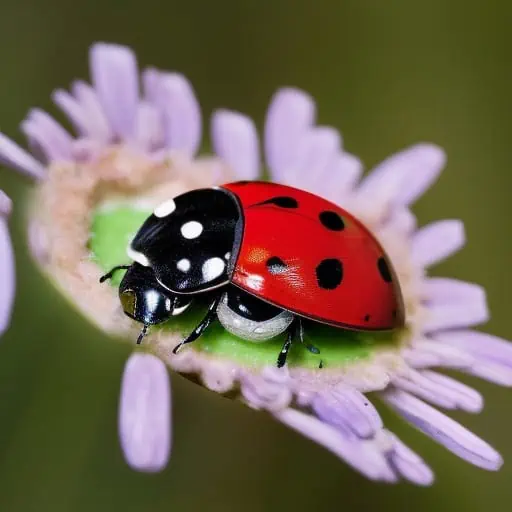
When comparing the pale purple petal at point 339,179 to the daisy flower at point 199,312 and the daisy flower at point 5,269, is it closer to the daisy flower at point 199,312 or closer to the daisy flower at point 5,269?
the daisy flower at point 199,312

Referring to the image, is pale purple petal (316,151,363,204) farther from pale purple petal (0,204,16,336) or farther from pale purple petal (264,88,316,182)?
pale purple petal (0,204,16,336)

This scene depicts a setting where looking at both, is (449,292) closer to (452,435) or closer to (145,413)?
(452,435)

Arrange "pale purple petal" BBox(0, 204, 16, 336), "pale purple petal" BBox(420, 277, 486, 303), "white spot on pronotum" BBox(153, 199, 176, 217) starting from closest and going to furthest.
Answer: "pale purple petal" BBox(0, 204, 16, 336), "white spot on pronotum" BBox(153, 199, 176, 217), "pale purple petal" BBox(420, 277, 486, 303)

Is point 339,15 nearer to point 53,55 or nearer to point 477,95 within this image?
point 477,95

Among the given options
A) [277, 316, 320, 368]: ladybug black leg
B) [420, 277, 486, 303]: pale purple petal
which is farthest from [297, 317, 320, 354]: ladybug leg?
[420, 277, 486, 303]: pale purple petal

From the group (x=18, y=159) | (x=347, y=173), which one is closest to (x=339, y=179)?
(x=347, y=173)

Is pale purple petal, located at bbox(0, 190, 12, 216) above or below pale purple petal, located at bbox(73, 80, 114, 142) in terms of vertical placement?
above

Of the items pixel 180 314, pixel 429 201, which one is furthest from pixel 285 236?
pixel 429 201
